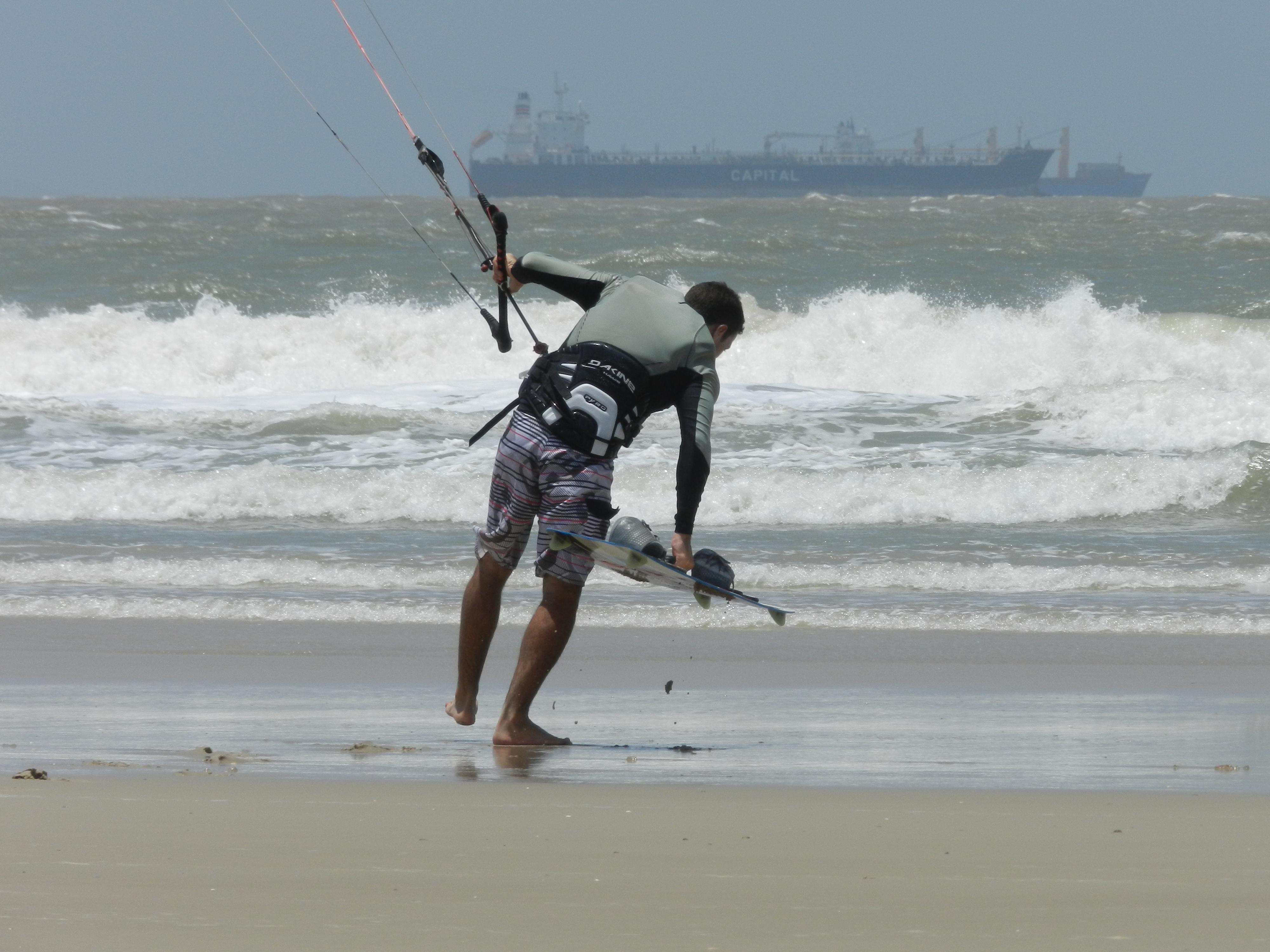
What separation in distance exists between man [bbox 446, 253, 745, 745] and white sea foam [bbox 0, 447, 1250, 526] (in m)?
5.38

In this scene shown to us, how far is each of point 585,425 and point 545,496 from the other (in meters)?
0.23

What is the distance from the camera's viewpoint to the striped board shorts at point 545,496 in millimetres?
3721

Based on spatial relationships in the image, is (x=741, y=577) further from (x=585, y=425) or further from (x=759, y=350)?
(x=759, y=350)

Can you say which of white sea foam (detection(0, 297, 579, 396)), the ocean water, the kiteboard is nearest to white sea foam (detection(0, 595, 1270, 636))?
the ocean water

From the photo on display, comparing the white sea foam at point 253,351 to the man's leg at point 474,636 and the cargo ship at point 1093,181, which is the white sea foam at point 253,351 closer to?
the man's leg at point 474,636

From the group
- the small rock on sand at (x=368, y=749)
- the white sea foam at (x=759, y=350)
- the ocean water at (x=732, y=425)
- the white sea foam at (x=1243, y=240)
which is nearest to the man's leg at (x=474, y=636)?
the small rock on sand at (x=368, y=749)

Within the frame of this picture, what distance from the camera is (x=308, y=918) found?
2184 mm

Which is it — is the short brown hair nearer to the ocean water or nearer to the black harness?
the black harness

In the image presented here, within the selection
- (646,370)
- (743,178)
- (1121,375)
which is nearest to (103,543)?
(646,370)

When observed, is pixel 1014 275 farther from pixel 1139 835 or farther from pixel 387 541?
pixel 1139 835

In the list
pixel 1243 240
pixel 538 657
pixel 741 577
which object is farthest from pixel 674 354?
pixel 1243 240

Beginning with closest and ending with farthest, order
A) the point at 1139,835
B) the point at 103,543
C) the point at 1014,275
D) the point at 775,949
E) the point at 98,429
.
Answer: the point at 775,949
the point at 1139,835
the point at 103,543
the point at 98,429
the point at 1014,275

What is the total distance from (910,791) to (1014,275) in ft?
57.3

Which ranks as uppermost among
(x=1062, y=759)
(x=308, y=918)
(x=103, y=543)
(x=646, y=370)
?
(x=646, y=370)
